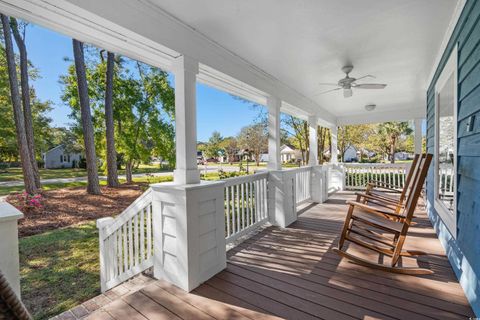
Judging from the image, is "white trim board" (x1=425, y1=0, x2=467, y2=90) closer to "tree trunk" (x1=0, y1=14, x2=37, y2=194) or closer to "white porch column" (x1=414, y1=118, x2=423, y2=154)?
"white porch column" (x1=414, y1=118, x2=423, y2=154)

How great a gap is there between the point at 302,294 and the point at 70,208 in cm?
686

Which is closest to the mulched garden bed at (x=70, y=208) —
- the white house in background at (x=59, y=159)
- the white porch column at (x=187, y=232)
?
the white porch column at (x=187, y=232)

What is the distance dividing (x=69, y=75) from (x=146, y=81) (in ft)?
8.41

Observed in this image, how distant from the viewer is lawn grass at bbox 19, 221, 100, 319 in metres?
2.73

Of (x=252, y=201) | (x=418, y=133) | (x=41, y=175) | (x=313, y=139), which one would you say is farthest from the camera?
(x=41, y=175)

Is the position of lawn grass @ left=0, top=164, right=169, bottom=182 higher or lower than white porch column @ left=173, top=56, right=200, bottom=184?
lower

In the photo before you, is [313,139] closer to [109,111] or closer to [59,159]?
[109,111]

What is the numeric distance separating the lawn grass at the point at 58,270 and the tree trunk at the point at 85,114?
9.42 feet

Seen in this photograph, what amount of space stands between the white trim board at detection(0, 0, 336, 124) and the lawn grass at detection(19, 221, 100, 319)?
276cm

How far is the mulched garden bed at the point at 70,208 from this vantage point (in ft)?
18.0

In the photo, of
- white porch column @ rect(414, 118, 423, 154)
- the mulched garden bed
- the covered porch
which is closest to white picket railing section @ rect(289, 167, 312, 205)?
the covered porch

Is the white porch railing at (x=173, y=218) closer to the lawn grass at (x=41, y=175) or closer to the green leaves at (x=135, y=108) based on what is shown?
the green leaves at (x=135, y=108)

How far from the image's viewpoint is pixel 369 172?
7.55 meters

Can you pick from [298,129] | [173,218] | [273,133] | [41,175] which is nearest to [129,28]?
[173,218]
